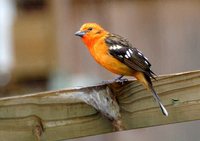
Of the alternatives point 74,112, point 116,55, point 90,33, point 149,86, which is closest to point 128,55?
point 116,55

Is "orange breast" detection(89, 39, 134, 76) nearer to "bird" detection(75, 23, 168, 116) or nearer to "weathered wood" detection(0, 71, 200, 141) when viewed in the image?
"bird" detection(75, 23, 168, 116)

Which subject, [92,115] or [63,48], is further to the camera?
[63,48]

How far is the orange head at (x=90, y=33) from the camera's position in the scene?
5.15m

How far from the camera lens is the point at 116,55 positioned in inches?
187

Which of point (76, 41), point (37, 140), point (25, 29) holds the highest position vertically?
point (37, 140)

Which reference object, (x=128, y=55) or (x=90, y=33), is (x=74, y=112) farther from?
(x=90, y=33)

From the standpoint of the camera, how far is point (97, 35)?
518 centimetres

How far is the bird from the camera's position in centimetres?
447

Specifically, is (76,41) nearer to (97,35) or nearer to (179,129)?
(179,129)

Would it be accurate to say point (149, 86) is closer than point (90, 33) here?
Yes

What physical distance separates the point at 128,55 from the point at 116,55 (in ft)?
0.33

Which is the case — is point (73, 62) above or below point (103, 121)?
below

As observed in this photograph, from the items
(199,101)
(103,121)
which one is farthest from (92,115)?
(199,101)

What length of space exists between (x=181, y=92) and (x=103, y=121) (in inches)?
16.2
